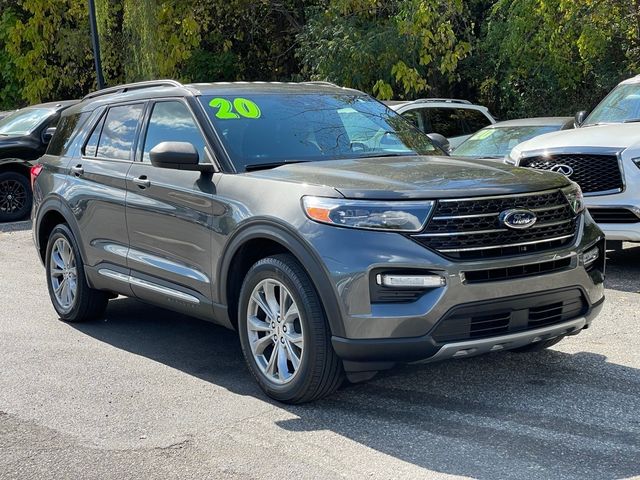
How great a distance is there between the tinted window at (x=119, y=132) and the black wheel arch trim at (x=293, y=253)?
1.61m

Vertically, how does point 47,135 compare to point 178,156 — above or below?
below

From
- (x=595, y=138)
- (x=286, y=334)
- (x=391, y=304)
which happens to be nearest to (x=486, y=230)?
(x=391, y=304)

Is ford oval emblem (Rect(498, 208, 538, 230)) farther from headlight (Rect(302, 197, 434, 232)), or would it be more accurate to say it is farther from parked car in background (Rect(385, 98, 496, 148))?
parked car in background (Rect(385, 98, 496, 148))

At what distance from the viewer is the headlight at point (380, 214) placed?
4805 mm

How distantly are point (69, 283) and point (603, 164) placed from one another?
15.6 feet

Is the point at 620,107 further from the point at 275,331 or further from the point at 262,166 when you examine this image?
the point at 275,331

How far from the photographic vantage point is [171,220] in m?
6.05

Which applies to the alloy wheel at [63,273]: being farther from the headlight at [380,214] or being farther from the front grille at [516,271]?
the front grille at [516,271]

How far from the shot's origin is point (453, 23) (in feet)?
62.3

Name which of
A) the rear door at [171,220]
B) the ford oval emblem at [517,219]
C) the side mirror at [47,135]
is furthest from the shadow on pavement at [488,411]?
the side mirror at [47,135]

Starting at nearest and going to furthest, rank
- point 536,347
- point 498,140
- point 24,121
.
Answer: point 536,347 → point 498,140 → point 24,121

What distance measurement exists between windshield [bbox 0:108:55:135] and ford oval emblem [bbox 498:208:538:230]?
37.8 feet

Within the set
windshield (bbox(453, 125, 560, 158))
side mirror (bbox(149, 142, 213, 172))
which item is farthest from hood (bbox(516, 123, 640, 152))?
side mirror (bbox(149, 142, 213, 172))

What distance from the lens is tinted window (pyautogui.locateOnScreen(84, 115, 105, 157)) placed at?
7270 mm
